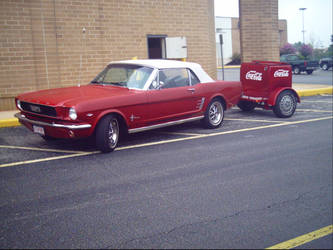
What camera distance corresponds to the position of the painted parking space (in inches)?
285

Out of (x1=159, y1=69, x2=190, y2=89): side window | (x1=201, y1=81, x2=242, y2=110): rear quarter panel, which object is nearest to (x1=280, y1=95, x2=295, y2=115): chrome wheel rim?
(x1=201, y1=81, x2=242, y2=110): rear quarter panel

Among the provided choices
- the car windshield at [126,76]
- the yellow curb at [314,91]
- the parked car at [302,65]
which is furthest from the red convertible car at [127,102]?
the parked car at [302,65]

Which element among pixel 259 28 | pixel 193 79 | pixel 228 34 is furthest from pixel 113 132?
pixel 228 34

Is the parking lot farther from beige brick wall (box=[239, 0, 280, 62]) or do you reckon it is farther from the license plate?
beige brick wall (box=[239, 0, 280, 62])

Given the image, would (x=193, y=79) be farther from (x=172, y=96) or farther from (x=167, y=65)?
(x=172, y=96)

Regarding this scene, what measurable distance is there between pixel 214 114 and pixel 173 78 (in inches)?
62.4

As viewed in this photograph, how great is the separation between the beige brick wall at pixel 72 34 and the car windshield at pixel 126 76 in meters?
4.60

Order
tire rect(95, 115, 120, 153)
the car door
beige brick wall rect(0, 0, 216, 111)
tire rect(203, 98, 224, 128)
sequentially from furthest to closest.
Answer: beige brick wall rect(0, 0, 216, 111)
tire rect(203, 98, 224, 128)
the car door
tire rect(95, 115, 120, 153)

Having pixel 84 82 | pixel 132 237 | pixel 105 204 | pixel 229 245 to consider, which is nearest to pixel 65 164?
pixel 105 204

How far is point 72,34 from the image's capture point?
13.1m

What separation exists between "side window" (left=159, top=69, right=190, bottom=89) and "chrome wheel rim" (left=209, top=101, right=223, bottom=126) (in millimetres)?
1006

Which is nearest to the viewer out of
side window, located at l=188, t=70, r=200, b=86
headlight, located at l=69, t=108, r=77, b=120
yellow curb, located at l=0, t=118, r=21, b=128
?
headlight, located at l=69, t=108, r=77, b=120

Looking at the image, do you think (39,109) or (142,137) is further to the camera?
(142,137)

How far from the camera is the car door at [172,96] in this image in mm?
8219
